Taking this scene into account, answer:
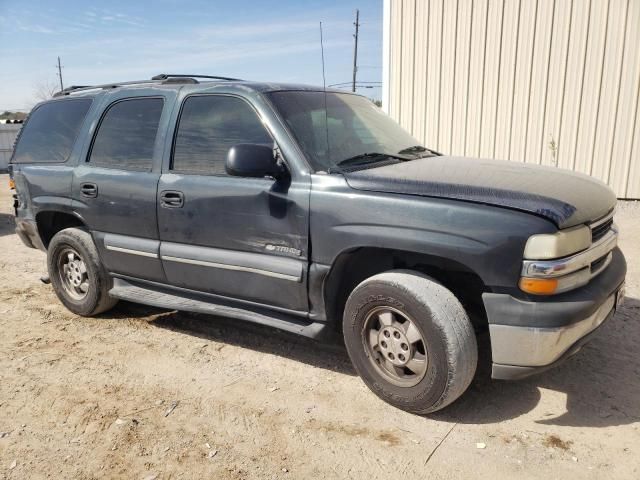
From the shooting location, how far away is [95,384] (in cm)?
359

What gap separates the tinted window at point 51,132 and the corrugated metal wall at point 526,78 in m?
6.42

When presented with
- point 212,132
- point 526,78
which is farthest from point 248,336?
point 526,78

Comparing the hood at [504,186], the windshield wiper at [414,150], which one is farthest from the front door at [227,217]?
the windshield wiper at [414,150]

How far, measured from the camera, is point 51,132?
15.8ft

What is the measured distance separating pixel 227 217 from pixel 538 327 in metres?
2.01

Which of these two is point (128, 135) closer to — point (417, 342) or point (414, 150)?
point (414, 150)

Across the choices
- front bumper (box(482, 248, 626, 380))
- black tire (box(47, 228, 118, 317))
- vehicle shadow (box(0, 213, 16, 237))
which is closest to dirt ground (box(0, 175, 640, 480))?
black tire (box(47, 228, 118, 317))

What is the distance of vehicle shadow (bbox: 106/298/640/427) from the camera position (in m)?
3.08

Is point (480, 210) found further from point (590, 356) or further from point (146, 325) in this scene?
point (146, 325)

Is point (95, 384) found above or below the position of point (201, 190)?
below

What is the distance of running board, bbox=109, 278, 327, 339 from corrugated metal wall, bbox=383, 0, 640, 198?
671 cm

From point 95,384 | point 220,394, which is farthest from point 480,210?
point 95,384

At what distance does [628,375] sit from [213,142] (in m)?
3.15

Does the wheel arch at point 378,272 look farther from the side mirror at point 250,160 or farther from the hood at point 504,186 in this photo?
the side mirror at point 250,160
